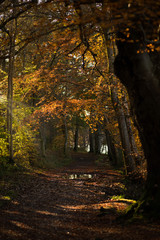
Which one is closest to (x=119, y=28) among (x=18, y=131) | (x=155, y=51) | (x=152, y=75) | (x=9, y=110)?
(x=155, y=51)

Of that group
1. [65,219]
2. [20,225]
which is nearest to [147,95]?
[65,219]

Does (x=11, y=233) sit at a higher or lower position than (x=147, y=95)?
lower

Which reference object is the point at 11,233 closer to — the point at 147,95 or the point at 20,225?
the point at 20,225

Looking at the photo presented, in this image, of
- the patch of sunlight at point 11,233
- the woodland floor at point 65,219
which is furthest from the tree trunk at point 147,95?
the patch of sunlight at point 11,233

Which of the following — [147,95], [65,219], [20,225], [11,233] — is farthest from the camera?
[65,219]

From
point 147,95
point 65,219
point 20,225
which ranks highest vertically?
point 147,95

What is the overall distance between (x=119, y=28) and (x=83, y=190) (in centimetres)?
812

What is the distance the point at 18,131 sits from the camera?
14.8 m

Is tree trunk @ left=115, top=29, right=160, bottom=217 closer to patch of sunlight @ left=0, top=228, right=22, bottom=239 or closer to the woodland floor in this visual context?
the woodland floor

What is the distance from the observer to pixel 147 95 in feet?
15.0

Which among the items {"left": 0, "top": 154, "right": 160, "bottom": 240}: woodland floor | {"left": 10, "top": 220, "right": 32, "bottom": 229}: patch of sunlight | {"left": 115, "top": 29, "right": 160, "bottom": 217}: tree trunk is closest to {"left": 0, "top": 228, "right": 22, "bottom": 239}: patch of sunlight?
{"left": 0, "top": 154, "right": 160, "bottom": 240}: woodland floor

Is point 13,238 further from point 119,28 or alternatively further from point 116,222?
point 119,28

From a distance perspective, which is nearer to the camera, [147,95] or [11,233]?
[147,95]

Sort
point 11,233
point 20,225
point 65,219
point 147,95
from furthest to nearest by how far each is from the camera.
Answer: point 65,219 < point 20,225 < point 11,233 < point 147,95
